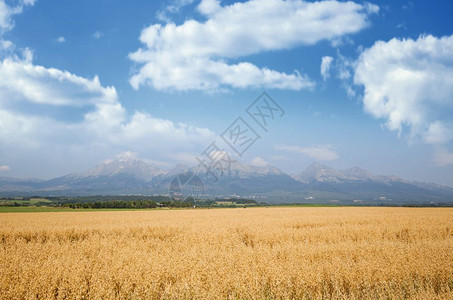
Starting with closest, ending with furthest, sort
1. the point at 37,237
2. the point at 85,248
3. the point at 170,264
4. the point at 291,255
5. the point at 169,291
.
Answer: the point at 169,291
the point at 170,264
the point at 291,255
the point at 85,248
the point at 37,237

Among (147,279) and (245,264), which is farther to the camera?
(245,264)

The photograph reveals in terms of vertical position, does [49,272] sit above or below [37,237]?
above

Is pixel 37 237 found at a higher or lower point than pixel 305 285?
lower

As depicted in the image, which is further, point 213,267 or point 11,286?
point 213,267

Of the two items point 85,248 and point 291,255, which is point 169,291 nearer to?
point 291,255

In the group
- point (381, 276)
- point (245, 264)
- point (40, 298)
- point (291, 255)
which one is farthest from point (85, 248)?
point (381, 276)

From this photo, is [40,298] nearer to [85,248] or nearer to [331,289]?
[85,248]

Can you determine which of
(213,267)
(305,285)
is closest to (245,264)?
(213,267)

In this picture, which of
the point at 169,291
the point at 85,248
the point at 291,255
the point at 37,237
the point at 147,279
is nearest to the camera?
the point at 169,291

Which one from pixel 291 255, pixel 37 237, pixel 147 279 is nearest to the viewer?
pixel 147 279

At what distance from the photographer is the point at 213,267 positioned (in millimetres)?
6812

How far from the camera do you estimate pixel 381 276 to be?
6578 mm

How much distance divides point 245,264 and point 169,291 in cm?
215

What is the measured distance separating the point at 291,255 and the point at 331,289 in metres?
1.85
